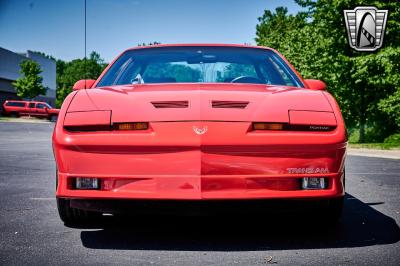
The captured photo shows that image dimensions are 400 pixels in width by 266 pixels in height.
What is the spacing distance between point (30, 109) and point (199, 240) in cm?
4722

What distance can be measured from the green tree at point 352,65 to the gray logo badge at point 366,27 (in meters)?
0.32

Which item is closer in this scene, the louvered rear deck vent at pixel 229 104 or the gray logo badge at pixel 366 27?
the louvered rear deck vent at pixel 229 104

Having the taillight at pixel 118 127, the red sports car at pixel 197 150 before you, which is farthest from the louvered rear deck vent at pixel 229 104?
the taillight at pixel 118 127

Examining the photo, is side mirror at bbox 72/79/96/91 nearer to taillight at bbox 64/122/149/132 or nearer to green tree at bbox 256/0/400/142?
taillight at bbox 64/122/149/132

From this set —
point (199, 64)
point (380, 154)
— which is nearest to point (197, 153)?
point (199, 64)

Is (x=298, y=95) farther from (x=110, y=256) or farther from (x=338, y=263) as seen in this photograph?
(x=110, y=256)

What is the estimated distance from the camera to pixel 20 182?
267 inches

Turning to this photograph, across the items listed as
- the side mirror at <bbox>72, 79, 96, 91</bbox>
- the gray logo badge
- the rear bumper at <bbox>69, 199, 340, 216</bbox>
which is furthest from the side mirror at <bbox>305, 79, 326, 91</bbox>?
the gray logo badge

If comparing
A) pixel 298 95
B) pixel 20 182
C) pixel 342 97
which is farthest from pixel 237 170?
pixel 342 97

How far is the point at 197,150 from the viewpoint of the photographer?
10.3 ft

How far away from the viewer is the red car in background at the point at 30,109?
156ft

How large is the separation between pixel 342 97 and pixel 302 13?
7.21m

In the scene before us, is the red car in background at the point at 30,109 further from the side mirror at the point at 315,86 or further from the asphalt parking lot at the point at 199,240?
the side mirror at the point at 315,86

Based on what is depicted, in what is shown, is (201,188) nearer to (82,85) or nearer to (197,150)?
(197,150)
